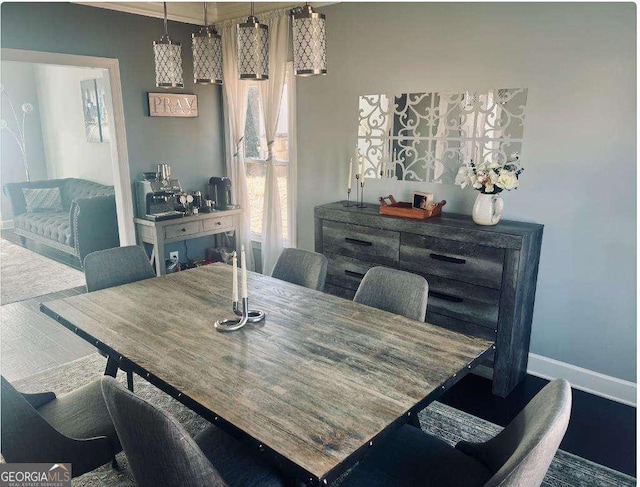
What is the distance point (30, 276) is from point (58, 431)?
13.0ft

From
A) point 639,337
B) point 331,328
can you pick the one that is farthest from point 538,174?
point 331,328

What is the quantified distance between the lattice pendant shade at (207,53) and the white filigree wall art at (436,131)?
1661mm

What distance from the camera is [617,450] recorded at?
2314mm

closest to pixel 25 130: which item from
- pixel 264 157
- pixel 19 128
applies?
pixel 19 128

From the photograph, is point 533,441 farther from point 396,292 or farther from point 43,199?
point 43,199

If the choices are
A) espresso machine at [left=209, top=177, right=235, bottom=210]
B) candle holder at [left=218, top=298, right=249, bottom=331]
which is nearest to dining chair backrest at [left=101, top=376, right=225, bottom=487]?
candle holder at [left=218, top=298, right=249, bottom=331]

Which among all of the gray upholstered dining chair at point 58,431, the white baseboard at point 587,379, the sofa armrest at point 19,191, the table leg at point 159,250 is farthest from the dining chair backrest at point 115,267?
the sofa armrest at point 19,191

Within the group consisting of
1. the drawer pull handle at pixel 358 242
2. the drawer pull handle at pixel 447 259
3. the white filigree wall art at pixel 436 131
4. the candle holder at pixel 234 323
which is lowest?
the candle holder at pixel 234 323

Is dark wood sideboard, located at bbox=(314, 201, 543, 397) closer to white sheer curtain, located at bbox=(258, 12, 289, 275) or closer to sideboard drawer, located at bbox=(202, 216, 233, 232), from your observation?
white sheer curtain, located at bbox=(258, 12, 289, 275)

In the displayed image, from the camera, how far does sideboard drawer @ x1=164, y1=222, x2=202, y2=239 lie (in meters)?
4.11

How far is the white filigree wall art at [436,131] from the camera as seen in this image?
9.53 feet

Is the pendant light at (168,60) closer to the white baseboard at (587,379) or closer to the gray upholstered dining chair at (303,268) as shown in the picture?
the gray upholstered dining chair at (303,268)

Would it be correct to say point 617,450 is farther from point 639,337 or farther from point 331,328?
point 331,328

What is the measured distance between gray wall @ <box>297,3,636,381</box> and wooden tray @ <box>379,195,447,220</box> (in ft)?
0.62
